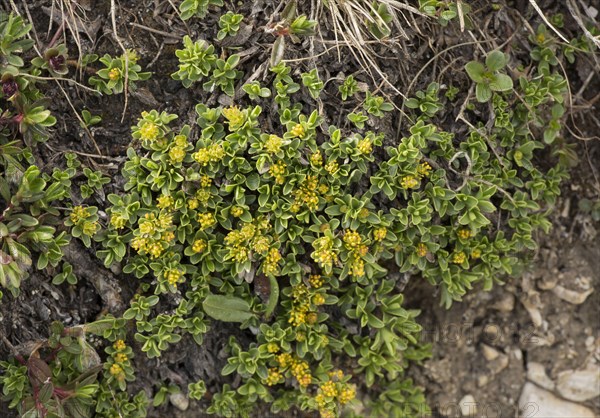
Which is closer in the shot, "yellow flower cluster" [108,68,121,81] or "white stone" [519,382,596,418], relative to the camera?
"yellow flower cluster" [108,68,121,81]

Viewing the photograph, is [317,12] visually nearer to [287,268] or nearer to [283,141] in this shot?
[283,141]

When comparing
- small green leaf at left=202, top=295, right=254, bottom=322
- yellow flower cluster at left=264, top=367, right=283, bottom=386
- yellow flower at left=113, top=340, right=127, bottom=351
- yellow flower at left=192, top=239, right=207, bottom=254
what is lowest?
yellow flower cluster at left=264, top=367, right=283, bottom=386

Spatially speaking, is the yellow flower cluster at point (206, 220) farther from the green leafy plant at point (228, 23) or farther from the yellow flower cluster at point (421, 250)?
the yellow flower cluster at point (421, 250)

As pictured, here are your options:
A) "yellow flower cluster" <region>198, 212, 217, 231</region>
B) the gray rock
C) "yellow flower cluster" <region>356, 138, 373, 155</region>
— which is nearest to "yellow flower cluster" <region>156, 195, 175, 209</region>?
"yellow flower cluster" <region>198, 212, 217, 231</region>

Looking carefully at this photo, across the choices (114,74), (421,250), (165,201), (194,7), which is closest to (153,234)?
(165,201)

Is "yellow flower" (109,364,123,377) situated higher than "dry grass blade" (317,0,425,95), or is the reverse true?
"dry grass blade" (317,0,425,95)

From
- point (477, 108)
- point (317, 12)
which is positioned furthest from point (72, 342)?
point (477, 108)

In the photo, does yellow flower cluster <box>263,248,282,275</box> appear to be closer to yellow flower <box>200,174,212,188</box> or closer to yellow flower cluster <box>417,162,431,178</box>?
yellow flower <box>200,174,212,188</box>
